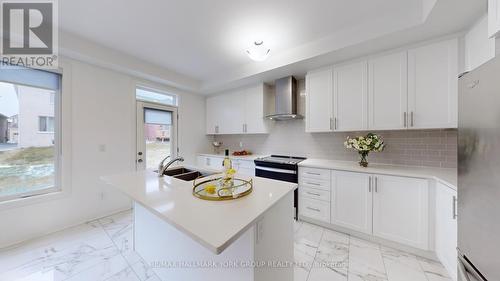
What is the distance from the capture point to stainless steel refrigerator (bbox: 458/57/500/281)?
0.71 metres

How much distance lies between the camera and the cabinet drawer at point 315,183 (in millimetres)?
2334

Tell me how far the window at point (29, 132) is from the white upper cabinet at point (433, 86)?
4624 mm

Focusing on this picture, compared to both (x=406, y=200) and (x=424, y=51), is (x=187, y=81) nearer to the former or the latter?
(x=424, y=51)

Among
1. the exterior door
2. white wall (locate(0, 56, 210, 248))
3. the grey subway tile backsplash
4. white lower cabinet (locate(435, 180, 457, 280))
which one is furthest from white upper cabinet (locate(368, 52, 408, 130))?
white wall (locate(0, 56, 210, 248))

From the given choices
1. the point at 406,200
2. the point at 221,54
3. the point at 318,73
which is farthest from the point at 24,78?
the point at 406,200

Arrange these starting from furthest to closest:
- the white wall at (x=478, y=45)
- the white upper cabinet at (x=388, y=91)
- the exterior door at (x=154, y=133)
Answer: the exterior door at (x=154, y=133) < the white upper cabinet at (x=388, y=91) < the white wall at (x=478, y=45)

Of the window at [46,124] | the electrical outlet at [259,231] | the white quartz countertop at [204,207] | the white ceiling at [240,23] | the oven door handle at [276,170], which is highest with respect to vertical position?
the white ceiling at [240,23]

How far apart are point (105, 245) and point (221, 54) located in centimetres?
298

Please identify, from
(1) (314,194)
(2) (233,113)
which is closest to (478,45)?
(1) (314,194)

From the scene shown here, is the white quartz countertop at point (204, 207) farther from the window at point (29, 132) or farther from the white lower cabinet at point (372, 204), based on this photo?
the window at point (29, 132)

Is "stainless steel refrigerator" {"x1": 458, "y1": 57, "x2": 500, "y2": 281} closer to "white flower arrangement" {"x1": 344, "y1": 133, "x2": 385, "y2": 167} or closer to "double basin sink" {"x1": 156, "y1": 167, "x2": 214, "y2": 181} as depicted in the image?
"white flower arrangement" {"x1": 344, "y1": 133, "x2": 385, "y2": 167}

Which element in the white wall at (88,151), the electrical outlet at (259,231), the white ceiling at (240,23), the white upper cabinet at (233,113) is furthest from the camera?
the white upper cabinet at (233,113)

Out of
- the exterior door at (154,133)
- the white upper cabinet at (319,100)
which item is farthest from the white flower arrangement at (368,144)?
the exterior door at (154,133)

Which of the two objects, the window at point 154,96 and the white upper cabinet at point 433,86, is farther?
the window at point 154,96
